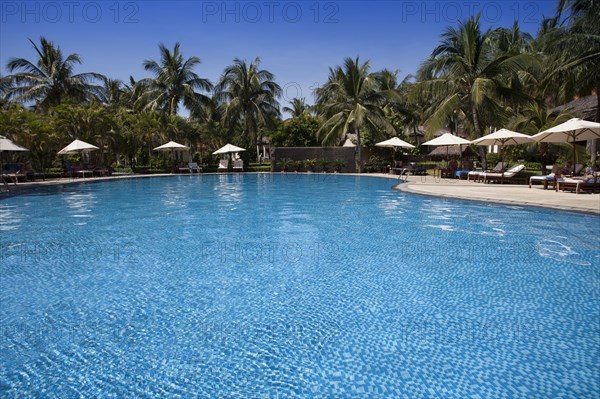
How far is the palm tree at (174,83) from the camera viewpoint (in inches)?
1299

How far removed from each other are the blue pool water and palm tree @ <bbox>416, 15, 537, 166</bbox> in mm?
13145

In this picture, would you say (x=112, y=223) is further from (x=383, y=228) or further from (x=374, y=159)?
(x=374, y=159)

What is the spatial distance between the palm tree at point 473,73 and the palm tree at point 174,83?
1919 centimetres

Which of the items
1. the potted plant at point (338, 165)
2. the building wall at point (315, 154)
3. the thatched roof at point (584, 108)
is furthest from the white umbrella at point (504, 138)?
the building wall at point (315, 154)

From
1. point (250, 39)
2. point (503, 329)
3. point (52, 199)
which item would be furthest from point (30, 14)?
point (503, 329)

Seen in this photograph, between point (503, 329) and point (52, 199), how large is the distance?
1554cm

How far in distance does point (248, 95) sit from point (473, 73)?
59.7 feet

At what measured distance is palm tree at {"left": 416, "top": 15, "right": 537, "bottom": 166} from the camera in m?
20.0

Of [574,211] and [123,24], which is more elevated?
[123,24]

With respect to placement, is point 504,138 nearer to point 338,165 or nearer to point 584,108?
point 338,165

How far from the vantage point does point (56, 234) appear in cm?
873

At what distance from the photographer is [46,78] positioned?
2900 cm

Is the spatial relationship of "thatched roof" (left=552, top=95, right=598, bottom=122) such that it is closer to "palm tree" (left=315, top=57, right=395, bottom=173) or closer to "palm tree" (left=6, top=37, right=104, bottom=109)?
"palm tree" (left=315, top=57, right=395, bottom=173)

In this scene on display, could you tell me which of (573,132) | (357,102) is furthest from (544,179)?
(357,102)
